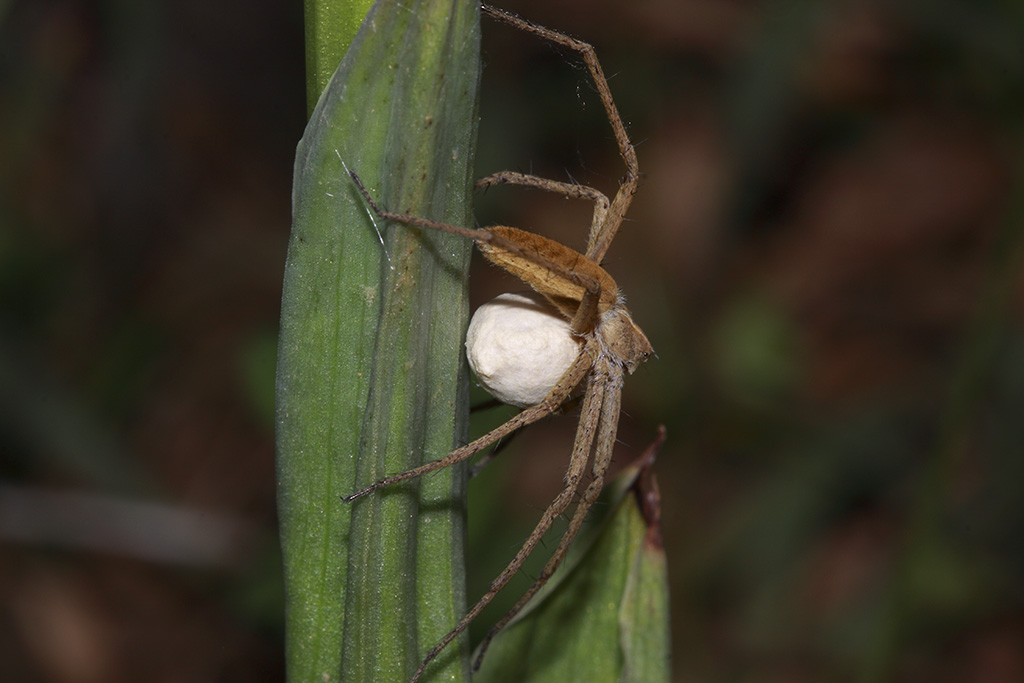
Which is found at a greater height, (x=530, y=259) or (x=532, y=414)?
(x=530, y=259)

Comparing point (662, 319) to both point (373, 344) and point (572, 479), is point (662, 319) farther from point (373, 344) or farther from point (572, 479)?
point (373, 344)

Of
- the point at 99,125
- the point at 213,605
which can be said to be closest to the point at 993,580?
the point at 213,605

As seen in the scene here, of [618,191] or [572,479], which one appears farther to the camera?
[618,191]

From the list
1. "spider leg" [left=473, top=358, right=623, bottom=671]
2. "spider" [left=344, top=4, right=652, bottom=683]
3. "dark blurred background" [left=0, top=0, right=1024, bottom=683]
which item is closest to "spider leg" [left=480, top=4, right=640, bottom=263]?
"spider" [left=344, top=4, right=652, bottom=683]

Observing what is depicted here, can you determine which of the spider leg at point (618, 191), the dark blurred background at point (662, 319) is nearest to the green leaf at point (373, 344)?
the spider leg at point (618, 191)

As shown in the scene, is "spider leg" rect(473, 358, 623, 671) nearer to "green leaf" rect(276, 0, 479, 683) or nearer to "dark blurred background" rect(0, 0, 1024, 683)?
"green leaf" rect(276, 0, 479, 683)

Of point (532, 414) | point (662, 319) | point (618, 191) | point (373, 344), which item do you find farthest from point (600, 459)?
point (662, 319)
